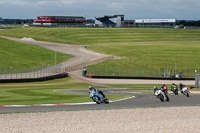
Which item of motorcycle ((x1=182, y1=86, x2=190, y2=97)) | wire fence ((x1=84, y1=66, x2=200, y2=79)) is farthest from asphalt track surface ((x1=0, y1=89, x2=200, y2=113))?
wire fence ((x1=84, y1=66, x2=200, y2=79))

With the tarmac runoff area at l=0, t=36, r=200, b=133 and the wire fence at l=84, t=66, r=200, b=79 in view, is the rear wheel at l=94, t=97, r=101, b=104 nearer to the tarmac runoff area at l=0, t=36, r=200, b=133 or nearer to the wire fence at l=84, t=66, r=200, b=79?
the tarmac runoff area at l=0, t=36, r=200, b=133

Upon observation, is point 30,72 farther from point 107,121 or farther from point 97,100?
point 107,121

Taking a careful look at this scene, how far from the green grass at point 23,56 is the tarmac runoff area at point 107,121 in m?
54.2

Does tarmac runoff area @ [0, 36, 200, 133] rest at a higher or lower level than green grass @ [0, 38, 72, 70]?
higher

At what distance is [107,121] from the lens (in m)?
24.9

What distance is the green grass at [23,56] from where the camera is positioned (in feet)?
276

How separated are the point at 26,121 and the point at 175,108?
468 inches

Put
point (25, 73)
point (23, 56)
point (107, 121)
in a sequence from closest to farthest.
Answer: point (107, 121) < point (25, 73) < point (23, 56)

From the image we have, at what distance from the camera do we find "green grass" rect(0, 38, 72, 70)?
8411 centimetres

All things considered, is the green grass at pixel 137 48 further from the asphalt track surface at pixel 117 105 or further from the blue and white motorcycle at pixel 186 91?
the asphalt track surface at pixel 117 105

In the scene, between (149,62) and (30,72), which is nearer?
(30,72)

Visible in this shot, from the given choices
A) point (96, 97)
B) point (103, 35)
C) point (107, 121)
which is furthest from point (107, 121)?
point (103, 35)

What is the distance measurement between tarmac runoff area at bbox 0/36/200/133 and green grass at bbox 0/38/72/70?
5424 cm

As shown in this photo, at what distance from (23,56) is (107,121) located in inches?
2855
